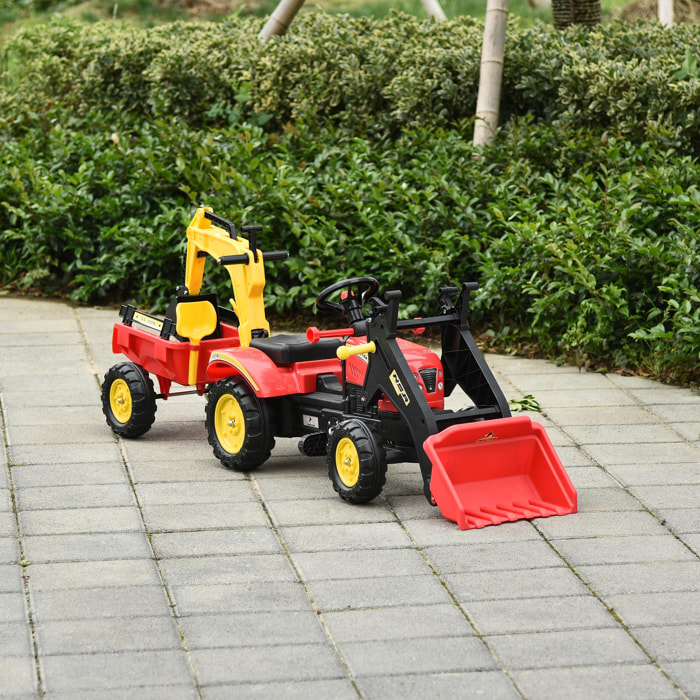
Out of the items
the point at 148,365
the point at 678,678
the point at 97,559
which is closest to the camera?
the point at 678,678

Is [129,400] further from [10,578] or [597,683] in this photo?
[597,683]

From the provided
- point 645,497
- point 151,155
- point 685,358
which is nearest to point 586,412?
point 685,358

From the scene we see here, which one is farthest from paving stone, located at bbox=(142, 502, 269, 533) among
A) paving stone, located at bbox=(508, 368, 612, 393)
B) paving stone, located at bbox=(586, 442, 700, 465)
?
paving stone, located at bbox=(508, 368, 612, 393)

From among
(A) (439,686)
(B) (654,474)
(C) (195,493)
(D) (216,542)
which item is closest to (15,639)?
(D) (216,542)

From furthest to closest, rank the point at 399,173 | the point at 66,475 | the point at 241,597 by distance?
the point at 399,173 < the point at 66,475 < the point at 241,597

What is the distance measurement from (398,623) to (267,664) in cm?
58

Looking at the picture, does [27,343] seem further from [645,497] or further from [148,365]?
[645,497]

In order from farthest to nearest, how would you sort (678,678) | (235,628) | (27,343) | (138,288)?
(138,288) → (27,343) → (235,628) → (678,678)

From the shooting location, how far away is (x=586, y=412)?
24.5ft

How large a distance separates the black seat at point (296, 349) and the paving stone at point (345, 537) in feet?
3.33

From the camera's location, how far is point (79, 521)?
5.50 m

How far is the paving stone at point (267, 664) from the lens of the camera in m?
4.02

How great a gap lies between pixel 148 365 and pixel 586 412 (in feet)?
8.91

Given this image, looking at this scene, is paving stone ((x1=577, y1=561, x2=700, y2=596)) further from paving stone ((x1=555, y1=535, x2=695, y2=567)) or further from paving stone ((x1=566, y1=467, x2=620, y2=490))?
paving stone ((x1=566, y1=467, x2=620, y2=490))
